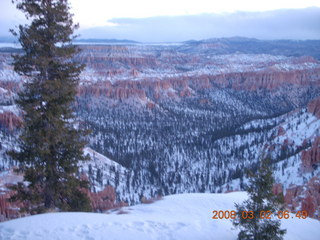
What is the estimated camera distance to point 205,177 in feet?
141

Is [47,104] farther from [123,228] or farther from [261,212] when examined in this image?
[261,212]

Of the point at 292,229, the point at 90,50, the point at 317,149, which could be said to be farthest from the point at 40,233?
the point at 90,50

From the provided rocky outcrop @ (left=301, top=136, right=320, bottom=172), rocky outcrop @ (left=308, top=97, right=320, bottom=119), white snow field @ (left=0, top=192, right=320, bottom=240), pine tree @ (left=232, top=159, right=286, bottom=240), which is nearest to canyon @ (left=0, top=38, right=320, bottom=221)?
rocky outcrop @ (left=301, top=136, right=320, bottom=172)

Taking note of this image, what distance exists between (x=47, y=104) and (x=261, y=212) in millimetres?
7493

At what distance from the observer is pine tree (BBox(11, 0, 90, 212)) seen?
9078 millimetres

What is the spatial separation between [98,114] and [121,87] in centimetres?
1804

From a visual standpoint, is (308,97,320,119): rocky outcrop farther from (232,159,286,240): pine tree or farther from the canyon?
(232,159,286,240): pine tree

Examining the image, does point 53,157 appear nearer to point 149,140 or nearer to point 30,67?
point 30,67

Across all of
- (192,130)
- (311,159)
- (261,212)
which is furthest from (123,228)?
(192,130)

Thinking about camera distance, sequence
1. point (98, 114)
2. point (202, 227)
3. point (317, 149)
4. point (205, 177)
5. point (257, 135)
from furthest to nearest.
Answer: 1. point (98, 114)
2. point (257, 135)
3. point (205, 177)
4. point (317, 149)
5. point (202, 227)

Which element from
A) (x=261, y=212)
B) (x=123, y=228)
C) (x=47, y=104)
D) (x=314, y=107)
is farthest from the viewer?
(x=314, y=107)

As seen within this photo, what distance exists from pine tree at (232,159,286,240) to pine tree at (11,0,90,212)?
230 inches

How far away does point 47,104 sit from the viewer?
30.7 feet

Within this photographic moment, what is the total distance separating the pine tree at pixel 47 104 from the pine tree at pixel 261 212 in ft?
19.2
